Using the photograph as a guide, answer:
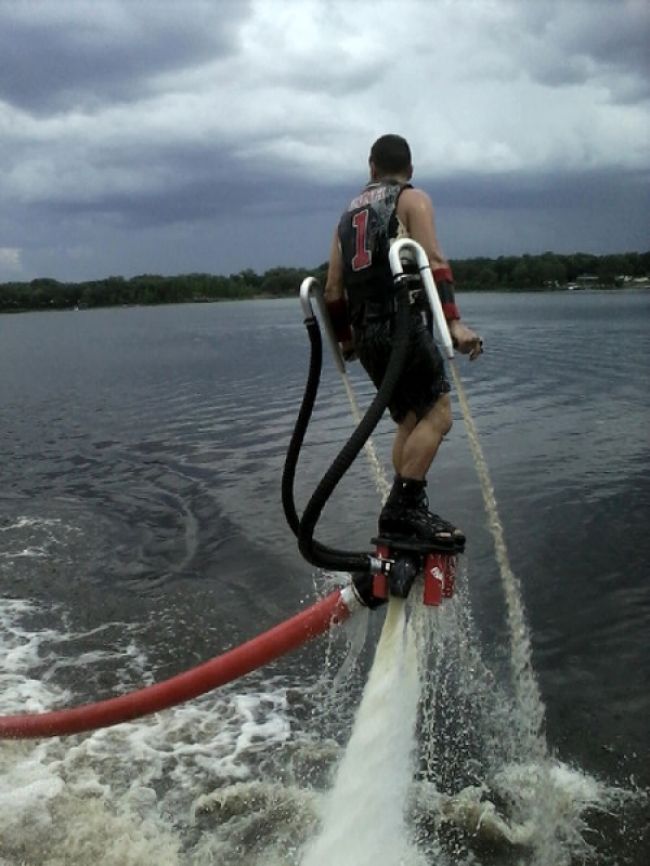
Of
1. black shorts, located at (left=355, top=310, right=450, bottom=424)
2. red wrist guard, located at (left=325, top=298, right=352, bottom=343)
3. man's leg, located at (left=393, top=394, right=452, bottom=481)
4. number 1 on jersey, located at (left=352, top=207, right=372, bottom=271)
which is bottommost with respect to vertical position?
man's leg, located at (left=393, top=394, right=452, bottom=481)

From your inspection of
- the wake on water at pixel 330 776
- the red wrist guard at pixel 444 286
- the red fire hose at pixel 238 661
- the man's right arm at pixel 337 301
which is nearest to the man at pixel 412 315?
the red wrist guard at pixel 444 286

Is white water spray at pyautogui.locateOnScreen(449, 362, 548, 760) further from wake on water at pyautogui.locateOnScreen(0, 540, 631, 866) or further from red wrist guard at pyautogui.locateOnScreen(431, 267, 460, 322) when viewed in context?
red wrist guard at pyautogui.locateOnScreen(431, 267, 460, 322)

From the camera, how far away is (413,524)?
5.54 m

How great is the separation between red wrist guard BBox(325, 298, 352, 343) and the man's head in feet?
2.99

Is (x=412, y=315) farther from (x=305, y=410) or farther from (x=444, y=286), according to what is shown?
(x=305, y=410)

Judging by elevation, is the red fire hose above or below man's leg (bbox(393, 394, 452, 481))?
below

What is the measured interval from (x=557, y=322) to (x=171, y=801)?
57.6 metres

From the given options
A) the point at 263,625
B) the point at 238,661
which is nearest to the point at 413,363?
the point at 238,661

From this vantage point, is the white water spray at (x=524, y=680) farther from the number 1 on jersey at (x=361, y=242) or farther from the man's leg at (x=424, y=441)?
the number 1 on jersey at (x=361, y=242)

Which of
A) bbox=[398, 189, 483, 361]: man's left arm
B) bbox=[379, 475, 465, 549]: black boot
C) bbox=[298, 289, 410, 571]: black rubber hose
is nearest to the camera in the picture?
bbox=[298, 289, 410, 571]: black rubber hose

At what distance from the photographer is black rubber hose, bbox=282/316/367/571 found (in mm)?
5555

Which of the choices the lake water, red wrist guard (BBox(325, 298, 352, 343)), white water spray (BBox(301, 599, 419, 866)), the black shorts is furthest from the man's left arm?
the lake water

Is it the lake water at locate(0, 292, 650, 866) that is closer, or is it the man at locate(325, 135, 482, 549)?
the man at locate(325, 135, 482, 549)

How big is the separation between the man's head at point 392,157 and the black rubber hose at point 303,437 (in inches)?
43.5
